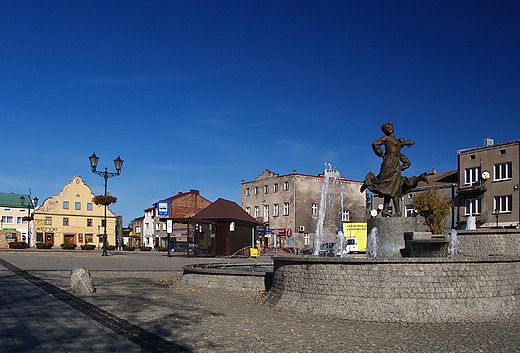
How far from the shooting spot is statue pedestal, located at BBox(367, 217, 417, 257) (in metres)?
11.4

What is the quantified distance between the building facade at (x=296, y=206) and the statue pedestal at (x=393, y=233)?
4483 centimetres

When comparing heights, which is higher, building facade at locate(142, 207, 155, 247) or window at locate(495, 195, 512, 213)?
window at locate(495, 195, 512, 213)

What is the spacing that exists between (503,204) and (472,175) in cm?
423

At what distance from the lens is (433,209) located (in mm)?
42875

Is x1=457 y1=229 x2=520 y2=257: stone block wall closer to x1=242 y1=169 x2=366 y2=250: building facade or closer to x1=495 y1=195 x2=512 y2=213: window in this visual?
x1=495 y1=195 x2=512 y2=213: window

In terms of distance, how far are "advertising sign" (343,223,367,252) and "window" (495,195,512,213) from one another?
37.8 ft

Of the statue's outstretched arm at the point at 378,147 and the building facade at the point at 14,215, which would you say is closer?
the statue's outstretched arm at the point at 378,147

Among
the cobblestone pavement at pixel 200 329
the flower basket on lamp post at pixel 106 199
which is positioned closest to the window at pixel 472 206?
the flower basket on lamp post at pixel 106 199

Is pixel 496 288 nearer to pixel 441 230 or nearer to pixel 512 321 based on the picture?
pixel 512 321

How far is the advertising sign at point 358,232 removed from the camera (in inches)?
1617

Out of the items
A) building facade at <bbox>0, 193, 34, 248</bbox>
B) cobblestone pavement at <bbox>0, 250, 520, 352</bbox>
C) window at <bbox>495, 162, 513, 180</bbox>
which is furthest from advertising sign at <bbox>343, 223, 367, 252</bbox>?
building facade at <bbox>0, 193, 34, 248</bbox>

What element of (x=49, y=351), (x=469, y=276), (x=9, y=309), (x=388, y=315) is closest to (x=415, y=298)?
(x=388, y=315)

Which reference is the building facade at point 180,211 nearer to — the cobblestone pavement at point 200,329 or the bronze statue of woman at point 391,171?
the bronze statue of woman at point 391,171

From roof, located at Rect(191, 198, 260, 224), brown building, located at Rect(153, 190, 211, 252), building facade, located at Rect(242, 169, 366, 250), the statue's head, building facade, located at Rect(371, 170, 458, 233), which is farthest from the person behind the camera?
brown building, located at Rect(153, 190, 211, 252)
